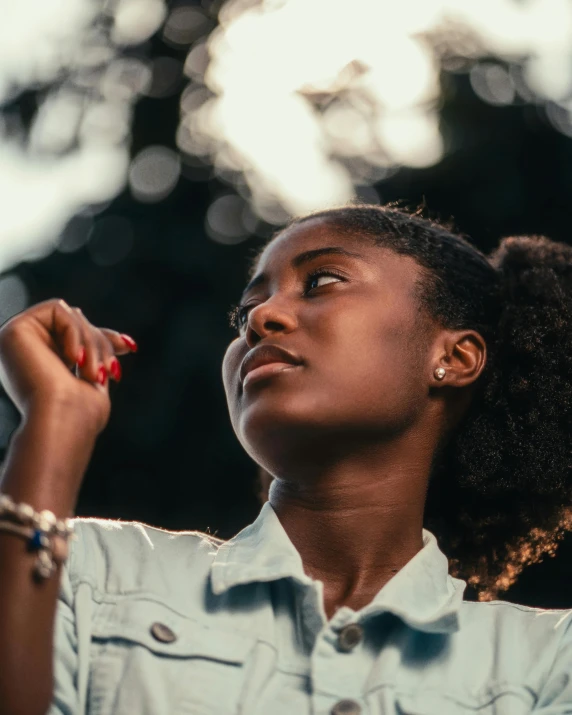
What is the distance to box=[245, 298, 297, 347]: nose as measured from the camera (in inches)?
85.9

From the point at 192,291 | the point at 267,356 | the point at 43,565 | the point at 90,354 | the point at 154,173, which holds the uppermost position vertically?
the point at 90,354

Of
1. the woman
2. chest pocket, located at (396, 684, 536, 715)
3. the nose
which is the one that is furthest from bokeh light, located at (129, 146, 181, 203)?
chest pocket, located at (396, 684, 536, 715)

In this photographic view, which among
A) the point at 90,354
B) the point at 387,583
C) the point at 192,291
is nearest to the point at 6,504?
the point at 90,354

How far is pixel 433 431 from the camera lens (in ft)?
7.70

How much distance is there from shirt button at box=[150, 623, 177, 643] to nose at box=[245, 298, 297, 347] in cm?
65

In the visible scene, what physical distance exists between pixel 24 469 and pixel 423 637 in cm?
77

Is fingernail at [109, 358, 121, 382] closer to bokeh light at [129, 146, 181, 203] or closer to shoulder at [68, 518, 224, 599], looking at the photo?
shoulder at [68, 518, 224, 599]

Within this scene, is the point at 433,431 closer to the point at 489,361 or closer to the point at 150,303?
the point at 489,361

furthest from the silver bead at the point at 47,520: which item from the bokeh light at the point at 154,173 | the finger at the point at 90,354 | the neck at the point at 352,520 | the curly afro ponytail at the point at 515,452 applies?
the bokeh light at the point at 154,173

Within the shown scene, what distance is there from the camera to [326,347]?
6.95 feet

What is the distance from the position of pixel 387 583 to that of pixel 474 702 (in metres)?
0.25

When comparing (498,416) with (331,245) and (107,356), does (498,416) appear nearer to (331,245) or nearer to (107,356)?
(331,245)

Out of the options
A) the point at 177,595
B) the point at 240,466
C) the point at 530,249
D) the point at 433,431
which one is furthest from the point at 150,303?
the point at 177,595

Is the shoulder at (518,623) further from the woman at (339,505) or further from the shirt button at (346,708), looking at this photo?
the shirt button at (346,708)
